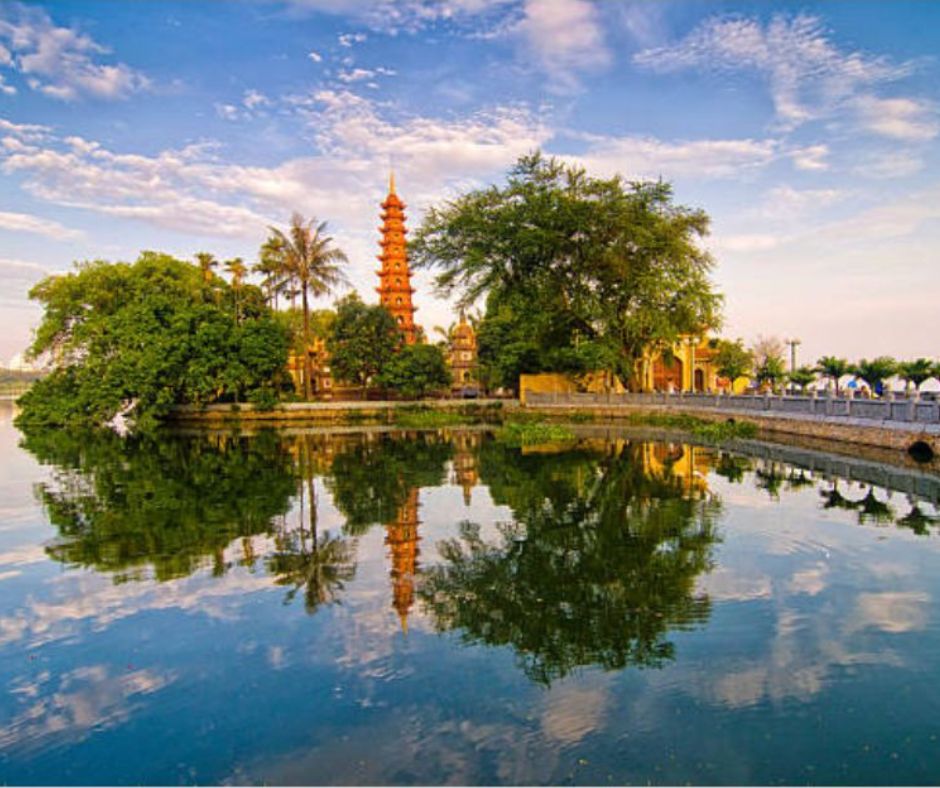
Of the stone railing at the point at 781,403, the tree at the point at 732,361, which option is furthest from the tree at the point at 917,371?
the tree at the point at 732,361

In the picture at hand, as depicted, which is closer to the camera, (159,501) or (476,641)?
(476,641)

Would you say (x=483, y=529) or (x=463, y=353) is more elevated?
(x=463, y=353)

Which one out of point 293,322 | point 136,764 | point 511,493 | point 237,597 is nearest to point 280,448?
point 511,493

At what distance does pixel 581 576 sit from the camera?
29.1 ft

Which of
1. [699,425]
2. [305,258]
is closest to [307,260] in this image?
[305,258]

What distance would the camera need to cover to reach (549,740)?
5.03 m

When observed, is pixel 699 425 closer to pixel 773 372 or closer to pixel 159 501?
pixel 773 372

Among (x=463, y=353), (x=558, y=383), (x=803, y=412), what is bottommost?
(x=803, y=412)

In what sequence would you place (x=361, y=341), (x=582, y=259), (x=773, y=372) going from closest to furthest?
(x=582, y=259), (x=773, y=372), (x=361, y=341)

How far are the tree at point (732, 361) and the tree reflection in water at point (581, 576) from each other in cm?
3607

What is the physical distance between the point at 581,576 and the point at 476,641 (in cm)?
241

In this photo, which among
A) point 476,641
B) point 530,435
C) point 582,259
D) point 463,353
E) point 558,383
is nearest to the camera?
point 476,641

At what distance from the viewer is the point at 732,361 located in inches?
1951

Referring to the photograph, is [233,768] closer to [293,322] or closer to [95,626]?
[95,626]
